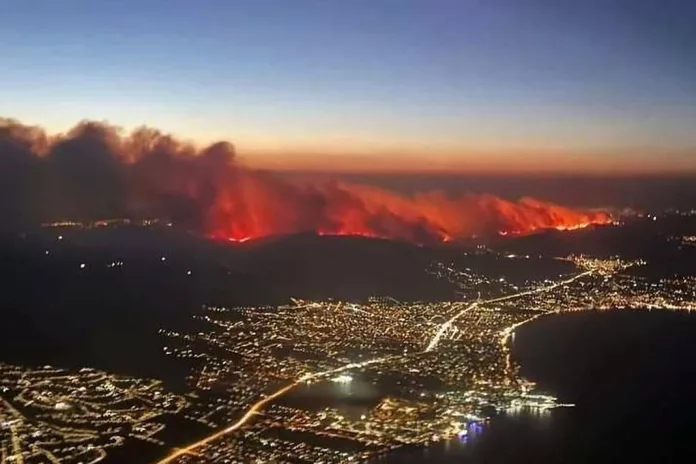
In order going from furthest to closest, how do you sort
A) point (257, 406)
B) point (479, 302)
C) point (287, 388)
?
1. point (479, 302)
2. point (287, 388)
3. point (257, 406)

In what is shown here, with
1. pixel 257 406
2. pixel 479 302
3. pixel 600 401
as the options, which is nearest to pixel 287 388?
pixel 257 406

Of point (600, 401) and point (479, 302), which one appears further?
point (479, 302)

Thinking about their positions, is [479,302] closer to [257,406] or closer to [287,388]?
[287,388]

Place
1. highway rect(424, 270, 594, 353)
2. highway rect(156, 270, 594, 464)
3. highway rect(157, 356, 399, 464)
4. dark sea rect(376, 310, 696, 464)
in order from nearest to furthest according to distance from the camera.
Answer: highway rect(157, 356, 399, 464) → highway rect(156, 270, 594, 464) → dark sea rect(376, 310, 696, 464) → highway rect(424, 270, 594, 353)

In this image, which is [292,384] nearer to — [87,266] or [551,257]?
[87,266]

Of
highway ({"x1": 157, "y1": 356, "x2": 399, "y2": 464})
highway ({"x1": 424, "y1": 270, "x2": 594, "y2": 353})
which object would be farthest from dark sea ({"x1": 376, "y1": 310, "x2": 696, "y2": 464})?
highway ({"x1": 157, "y1": 356, "x2": 399, "y2": 464})

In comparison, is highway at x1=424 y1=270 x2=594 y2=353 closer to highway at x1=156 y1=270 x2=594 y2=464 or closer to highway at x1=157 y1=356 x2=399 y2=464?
highway at x1=156 y1=270 x2=594 y2=464

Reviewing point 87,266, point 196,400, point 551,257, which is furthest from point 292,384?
point 551,257

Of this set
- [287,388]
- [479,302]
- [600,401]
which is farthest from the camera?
[479,302]

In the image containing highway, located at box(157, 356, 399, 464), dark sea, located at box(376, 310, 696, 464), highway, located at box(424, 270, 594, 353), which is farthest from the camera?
highway, located at box(424, 270, 594, 353)
